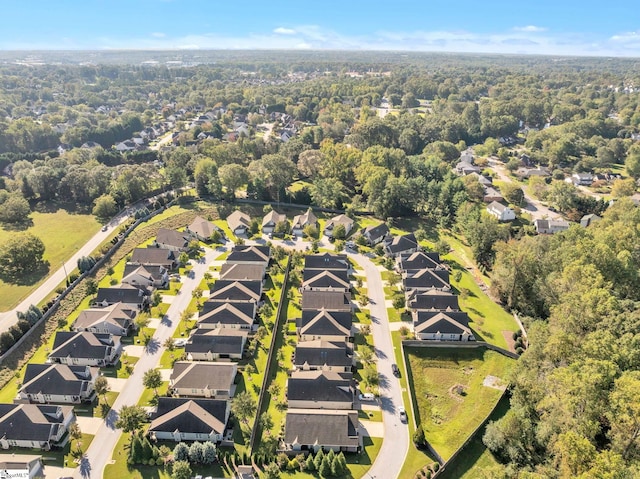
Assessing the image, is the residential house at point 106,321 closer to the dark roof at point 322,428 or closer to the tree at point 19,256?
the tree at point 19,256

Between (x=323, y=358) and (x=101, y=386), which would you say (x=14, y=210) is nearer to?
(x=101, y=386)

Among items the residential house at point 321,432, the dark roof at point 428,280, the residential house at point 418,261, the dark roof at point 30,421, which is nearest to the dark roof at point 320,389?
the residential house at point 321,432

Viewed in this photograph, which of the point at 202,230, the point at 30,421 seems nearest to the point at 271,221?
the point at 202,230

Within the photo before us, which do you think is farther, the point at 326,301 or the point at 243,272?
the point at 243,272

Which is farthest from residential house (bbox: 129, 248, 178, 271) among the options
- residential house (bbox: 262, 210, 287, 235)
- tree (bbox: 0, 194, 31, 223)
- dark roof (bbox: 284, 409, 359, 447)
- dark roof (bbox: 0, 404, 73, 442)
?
Result: dark roof (bbox: 284, 409, 359, 447)

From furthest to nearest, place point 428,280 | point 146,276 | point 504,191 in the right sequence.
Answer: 1. point 504,191
2. point 428,280
3. point 146,276

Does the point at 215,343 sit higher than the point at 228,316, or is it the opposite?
the point at 228,316
